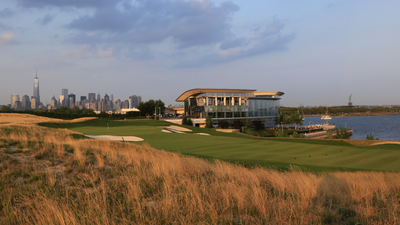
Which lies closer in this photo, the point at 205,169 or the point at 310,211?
the point at 310,211

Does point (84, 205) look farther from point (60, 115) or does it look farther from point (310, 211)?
point (60, 115)

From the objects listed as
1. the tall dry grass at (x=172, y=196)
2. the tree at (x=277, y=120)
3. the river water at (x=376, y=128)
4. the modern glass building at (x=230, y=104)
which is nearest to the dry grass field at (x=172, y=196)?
the tall dry grass at (x=172, y=196)

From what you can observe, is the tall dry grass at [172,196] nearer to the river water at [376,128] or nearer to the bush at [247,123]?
the bush at [247,123]

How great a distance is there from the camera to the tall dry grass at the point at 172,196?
12.9 feet

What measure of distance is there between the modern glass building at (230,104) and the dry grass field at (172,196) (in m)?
58.6

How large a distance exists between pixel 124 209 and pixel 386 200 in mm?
5387

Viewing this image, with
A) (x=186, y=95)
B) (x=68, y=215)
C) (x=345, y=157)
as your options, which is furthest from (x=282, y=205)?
(x=186, y=95)

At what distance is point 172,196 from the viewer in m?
5.01

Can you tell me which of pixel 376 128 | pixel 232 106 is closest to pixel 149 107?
pixel 232 106

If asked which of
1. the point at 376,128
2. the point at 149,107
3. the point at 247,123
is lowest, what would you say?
the point at 376,128

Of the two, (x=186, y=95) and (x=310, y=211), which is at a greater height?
(x=186, y=95)

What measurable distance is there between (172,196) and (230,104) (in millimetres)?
66813

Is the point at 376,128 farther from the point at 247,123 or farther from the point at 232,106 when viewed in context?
the point at 247,123

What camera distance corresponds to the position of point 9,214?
3965 mm
